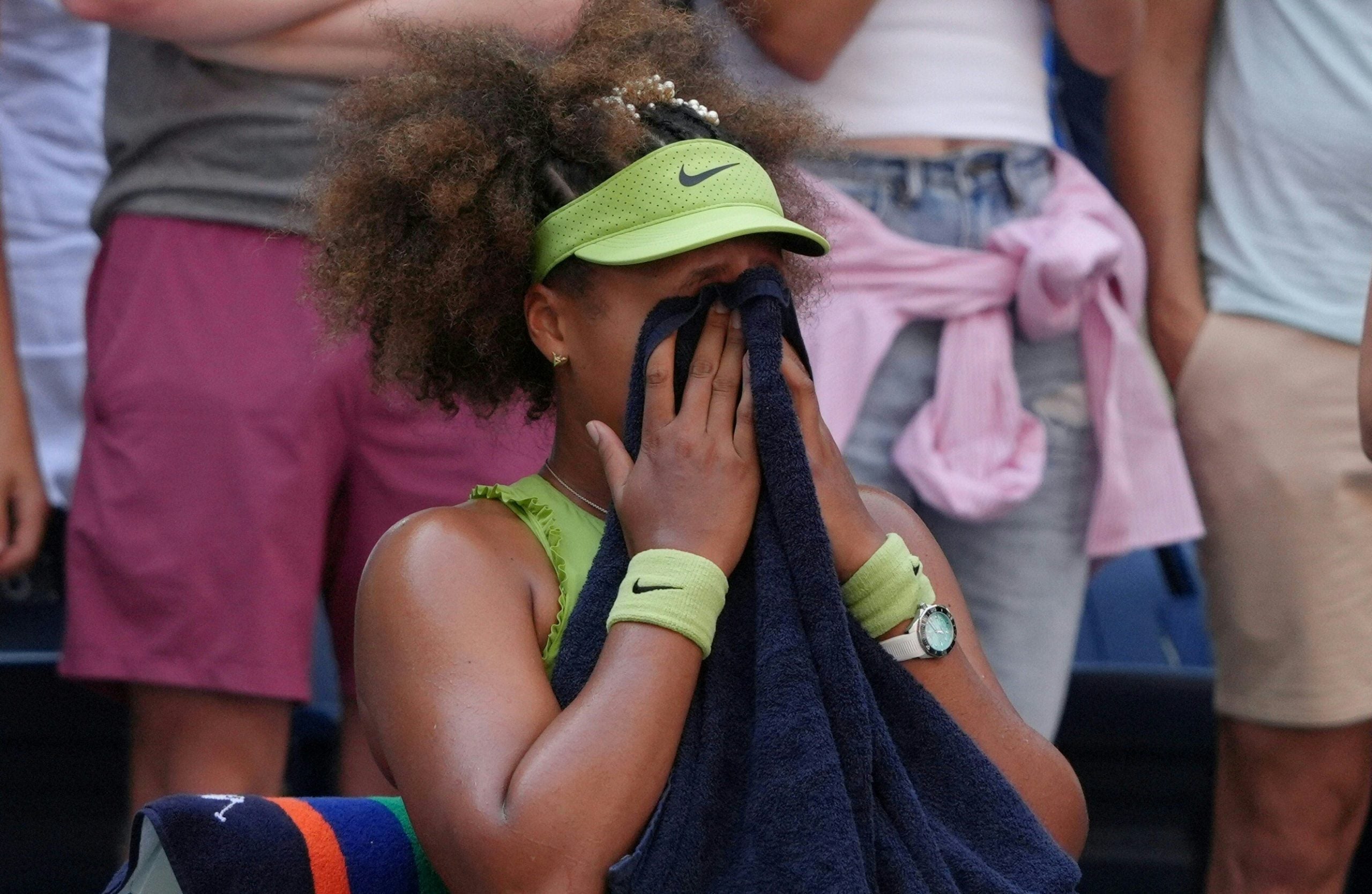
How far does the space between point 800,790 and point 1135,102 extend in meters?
1.97

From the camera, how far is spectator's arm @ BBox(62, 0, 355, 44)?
270cm

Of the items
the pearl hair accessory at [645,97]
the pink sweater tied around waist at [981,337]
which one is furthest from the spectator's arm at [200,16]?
the pink sweater tied around waist at [981,337]

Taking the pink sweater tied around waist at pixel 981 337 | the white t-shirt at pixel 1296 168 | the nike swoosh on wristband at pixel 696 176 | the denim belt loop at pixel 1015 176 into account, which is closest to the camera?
the nike swoosh on wristband at pixel 696 176

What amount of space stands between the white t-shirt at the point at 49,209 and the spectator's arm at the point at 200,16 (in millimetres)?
682

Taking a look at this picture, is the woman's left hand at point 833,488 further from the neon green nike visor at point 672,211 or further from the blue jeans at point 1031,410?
the blue jeans at point 1031,410

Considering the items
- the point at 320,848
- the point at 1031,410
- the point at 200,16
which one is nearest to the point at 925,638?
the point at 320,848

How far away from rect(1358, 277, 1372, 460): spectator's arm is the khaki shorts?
42 cm

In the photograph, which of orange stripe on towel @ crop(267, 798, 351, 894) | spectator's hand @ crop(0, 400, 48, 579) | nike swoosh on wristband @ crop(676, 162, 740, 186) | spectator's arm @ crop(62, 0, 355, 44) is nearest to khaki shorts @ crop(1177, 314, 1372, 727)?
nike swoosh on wristband @ crop(676, 162, 740, 186)

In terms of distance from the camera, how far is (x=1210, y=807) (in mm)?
3850

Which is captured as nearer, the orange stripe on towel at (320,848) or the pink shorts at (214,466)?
the orange stripe on towel at (320,848)

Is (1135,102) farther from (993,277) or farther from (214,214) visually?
(214,214)

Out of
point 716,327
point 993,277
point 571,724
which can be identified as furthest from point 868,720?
point 993,277

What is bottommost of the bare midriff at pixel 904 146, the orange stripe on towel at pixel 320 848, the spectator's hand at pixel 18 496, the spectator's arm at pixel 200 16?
the spectator's hand at pixel 18 496

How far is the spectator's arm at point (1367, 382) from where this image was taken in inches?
105
